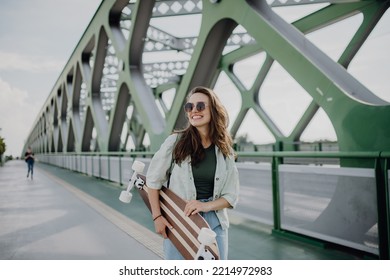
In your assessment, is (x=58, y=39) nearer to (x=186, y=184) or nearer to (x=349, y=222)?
(x=186, y=184)

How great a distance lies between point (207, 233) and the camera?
1.60 meters

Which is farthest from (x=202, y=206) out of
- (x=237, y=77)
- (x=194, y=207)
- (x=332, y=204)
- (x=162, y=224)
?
(x=237, y=77)

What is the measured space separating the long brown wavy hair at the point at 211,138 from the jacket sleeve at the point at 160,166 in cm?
4

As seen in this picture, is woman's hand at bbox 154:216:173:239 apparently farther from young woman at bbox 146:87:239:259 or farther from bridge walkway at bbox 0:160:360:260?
bridge walkway at bbox 0:160:360:260

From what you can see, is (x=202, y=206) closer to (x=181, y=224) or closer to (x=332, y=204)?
(x=181, y=224)

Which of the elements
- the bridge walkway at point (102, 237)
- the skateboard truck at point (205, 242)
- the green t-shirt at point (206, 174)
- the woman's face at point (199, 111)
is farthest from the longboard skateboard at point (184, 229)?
the bridge walkway at point (102, 237)

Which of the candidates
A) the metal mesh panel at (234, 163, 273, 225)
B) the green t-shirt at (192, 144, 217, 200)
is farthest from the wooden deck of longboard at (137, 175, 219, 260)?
the metal mesh panel at (234, 163, 273, 225)

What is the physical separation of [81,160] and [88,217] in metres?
9.20

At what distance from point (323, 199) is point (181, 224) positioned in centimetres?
187

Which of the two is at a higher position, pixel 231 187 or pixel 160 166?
pixel 160 166

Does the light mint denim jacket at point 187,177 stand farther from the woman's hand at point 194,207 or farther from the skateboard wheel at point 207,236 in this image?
the skateboard wheel at point 207,236

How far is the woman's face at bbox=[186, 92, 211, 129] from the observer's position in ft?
5.97

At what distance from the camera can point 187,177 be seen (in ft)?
5.97

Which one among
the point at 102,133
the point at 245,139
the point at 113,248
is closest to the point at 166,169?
the point at 113,248
